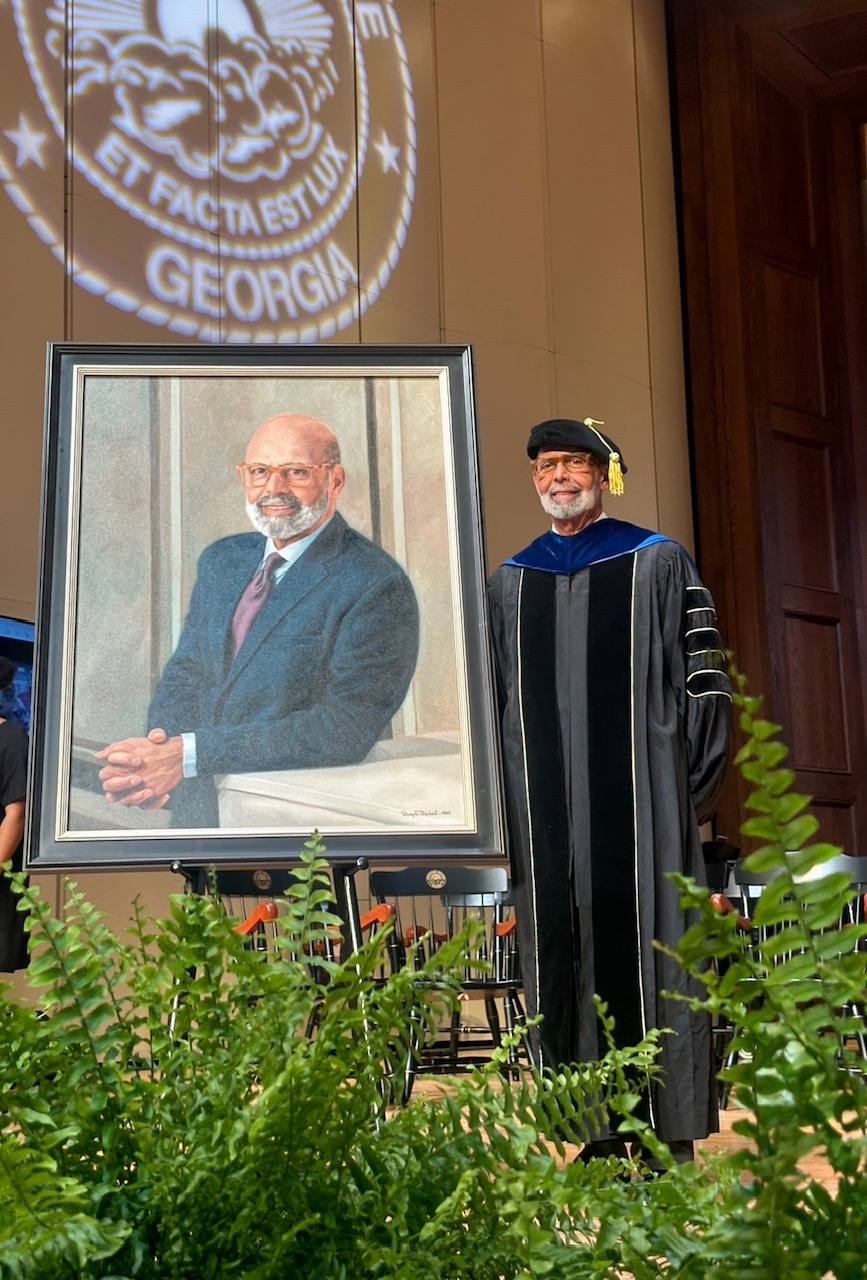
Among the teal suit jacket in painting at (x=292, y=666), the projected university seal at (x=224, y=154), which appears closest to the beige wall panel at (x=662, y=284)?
the projected university seal at (x=224, y=154)

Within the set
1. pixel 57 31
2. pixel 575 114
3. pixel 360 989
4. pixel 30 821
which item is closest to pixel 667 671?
pixel 30 821

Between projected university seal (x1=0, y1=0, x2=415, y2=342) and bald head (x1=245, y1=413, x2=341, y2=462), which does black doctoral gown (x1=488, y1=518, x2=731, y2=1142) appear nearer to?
bald head (x1=245, y1=413, x2=341, y2=462)

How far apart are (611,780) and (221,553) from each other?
101 centimetres

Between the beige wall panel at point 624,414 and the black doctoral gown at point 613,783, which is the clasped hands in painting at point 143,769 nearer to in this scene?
the black doctoral gown at point 613,783

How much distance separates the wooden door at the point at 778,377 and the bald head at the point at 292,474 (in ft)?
19.6

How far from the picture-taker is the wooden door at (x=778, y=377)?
354 inches

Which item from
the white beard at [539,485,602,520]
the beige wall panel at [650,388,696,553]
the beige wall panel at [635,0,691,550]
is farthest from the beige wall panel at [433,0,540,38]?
the white beard at [539,485,602,520]

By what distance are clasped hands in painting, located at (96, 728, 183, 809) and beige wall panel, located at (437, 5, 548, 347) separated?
5.48 metres

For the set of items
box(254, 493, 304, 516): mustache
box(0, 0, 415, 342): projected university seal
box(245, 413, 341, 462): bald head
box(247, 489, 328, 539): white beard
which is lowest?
box(247, 489, 328, 539): white beard

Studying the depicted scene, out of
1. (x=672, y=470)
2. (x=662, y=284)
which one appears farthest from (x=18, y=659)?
(x=662, y=284)

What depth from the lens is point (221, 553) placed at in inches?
119

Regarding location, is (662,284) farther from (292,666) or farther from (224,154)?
(292,666)

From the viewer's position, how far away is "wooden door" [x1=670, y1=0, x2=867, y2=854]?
8.98m

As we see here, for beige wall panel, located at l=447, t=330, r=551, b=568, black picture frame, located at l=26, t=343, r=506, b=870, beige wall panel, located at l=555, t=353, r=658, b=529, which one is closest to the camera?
black picture frame, located at l=26, t=343, r=506, b=870
